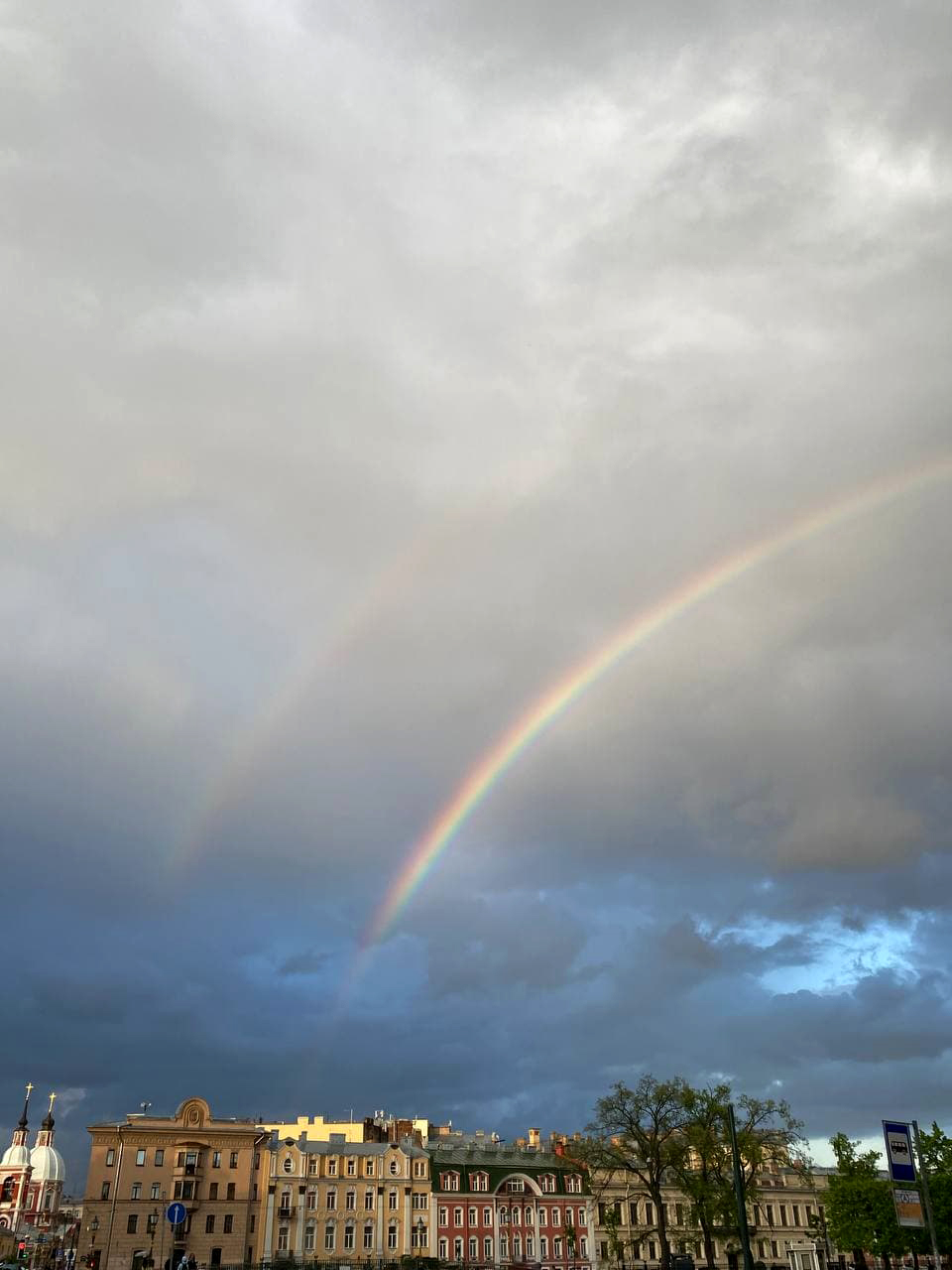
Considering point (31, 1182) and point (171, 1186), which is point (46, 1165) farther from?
point (171, 1186)

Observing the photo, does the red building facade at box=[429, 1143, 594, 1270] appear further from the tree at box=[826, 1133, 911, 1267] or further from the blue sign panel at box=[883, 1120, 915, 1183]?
the blue sign panel at box=[883, 1120, 915, 1183]

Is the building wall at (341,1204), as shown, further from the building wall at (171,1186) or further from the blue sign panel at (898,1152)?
the blue sign panel at (898,1152)

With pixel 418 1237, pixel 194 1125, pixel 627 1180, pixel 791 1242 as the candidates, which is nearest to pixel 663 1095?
pixel 627 1180

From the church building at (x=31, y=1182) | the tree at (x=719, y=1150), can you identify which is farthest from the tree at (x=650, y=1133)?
the church building at (x=31, y=1182)

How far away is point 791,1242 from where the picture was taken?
5517 inches

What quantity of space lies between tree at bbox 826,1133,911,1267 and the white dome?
11700 cm

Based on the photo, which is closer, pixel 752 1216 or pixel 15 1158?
pixel 752 1216

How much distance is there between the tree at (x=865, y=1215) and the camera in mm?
99562

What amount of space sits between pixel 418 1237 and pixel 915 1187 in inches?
3188

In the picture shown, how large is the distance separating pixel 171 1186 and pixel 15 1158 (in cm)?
6888

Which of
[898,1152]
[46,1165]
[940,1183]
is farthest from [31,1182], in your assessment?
[898,1152]

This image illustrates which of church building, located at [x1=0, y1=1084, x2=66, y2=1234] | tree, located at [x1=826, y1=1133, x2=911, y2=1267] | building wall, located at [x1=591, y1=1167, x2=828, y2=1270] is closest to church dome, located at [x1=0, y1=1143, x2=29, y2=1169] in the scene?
church building, located at [x1=0, y1=1084, x2=66, y2=1234]

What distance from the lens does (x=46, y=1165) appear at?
16788 cm

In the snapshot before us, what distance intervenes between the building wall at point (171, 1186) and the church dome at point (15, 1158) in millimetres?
63862
